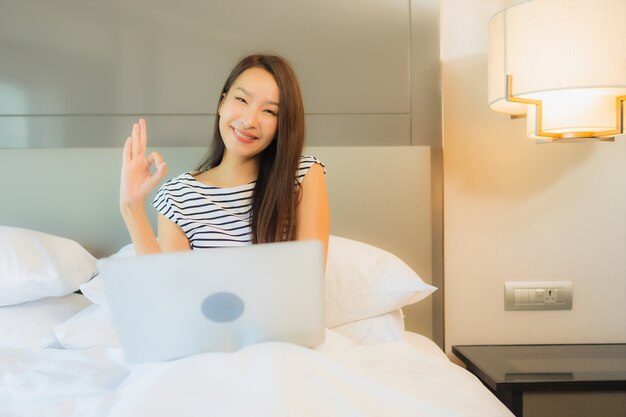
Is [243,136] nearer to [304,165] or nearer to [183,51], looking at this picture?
[304,165]

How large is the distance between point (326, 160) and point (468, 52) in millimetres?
614

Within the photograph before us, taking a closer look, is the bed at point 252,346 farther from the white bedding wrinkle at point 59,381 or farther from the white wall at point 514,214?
the white wall at point 514,214

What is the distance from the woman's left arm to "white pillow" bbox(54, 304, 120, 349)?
1.77 feet

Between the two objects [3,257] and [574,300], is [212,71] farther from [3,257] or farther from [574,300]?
[574,300]

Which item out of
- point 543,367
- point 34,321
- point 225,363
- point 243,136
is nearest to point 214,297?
point 225,363

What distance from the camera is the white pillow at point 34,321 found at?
1539mm

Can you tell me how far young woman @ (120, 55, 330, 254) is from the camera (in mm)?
1506

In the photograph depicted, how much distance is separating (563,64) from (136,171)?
1124mm

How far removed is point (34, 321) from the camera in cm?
162

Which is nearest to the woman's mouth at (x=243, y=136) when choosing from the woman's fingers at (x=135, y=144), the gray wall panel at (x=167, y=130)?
the woman's fingers at (x=135, y=144)

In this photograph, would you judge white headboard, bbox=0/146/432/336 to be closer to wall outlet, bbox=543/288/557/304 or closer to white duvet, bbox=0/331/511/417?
wall outlet, bbox=543/288/557/304

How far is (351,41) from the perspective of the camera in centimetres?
203

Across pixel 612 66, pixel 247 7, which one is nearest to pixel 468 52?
pixel 612 66

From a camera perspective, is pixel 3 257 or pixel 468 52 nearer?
pixel 3 257
